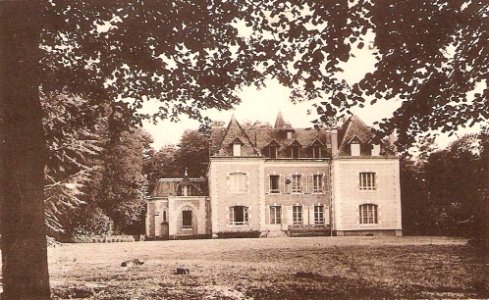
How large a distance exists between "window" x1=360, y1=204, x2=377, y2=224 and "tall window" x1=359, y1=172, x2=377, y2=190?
0.32 metres

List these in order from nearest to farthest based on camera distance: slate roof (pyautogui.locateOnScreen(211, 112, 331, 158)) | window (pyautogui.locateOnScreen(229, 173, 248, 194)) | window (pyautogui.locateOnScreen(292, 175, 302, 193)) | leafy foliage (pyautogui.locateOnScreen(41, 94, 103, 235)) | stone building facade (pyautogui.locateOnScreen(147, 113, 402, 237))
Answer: leafy foliage (pyautogui.locateOnScreen(41, 94, 103, 235)) → slate roof (pyautogui.locateOnScreen(211, 112, 331, 158)) → stone building facade (pyautogui.locateOnScreen(147, 113, 402, 237)) → window (pyautogui.locateOnScreen(292, 175, 302, 193)) → window (pyautogui.locateOnScreen(229, 173, 248, 194))

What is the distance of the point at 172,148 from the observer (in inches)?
243

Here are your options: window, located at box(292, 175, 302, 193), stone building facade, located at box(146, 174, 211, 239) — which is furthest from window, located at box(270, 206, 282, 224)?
stone building facade, located at box(146, 174, 211, 239)

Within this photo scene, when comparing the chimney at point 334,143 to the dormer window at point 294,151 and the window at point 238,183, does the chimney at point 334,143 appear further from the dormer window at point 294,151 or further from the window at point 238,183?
the window at point 238,183

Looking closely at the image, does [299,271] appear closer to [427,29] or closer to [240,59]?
[240,59]

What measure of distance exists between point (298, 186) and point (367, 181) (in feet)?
4.20

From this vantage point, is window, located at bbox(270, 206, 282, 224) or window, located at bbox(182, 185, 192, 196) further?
window, located at bbox(270, 206, 282, 224)

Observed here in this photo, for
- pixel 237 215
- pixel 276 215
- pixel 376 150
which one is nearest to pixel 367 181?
pixel 376 150

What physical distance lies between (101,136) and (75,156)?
16.3 inches

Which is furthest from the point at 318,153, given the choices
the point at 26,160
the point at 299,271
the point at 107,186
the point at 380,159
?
the point at 26,160

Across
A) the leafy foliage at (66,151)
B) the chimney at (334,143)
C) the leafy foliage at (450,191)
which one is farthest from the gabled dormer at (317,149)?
the leafy foliage at (66,151)

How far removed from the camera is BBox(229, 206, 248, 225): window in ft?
22.0

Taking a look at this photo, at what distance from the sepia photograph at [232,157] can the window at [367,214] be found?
0.07 meters

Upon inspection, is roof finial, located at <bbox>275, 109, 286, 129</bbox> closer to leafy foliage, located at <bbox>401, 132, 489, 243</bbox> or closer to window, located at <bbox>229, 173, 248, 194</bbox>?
window, located at <bbox>229, 173, 248, 194</bbox>
